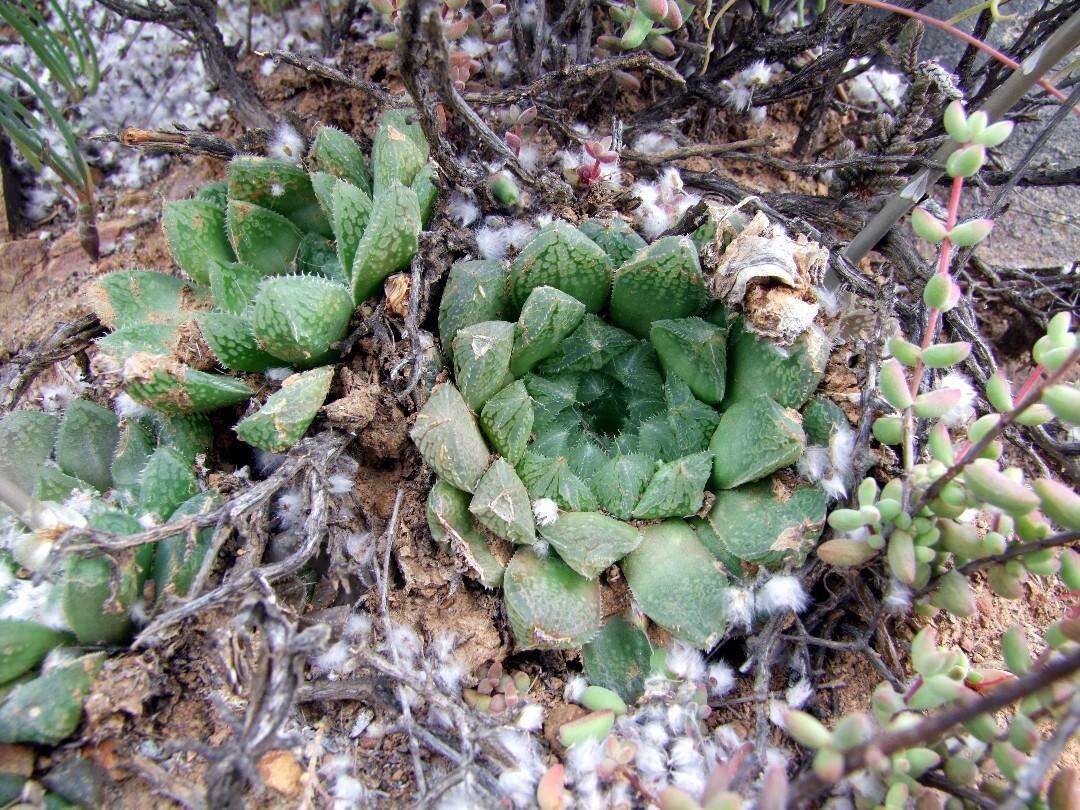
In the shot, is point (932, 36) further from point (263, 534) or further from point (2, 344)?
point (2, 344)

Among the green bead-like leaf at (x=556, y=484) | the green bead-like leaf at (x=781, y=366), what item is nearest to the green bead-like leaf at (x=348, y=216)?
the green bead-like leaf at (x=556, y=484)

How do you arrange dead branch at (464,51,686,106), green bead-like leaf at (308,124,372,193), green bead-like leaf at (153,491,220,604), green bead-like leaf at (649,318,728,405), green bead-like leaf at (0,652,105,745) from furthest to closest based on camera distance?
dead branch at (464,51,686,106)
green bead-like leaf at (308,124,372,193)
green bead-like leaf at (649,318,728,405)
green bead-like leaf at (153,491,220,604)
green bead-like leaf at (0,652,105,745)

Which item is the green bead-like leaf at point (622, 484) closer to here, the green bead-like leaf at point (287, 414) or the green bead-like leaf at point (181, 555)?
the green bead-like leaf at point (287, 414)

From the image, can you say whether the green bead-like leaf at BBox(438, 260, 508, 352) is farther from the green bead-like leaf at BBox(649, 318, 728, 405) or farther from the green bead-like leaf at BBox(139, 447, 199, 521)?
the green bead-like leaf at BBox(139, 447, 199, 521)

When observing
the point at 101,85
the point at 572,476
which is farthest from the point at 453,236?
the point at 101,85

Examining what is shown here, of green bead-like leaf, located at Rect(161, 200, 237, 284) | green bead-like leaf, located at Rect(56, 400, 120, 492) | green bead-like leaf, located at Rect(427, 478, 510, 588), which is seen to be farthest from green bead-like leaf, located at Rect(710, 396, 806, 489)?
green bead-like leaf, located at Rect(56, 400, 120, 492)
